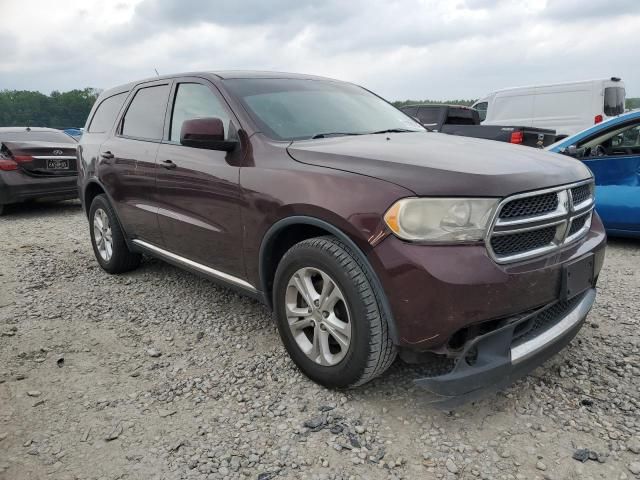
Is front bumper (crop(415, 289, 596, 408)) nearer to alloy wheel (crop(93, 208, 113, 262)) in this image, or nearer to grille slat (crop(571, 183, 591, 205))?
grille slat (crop(571, 183, 591, 205))

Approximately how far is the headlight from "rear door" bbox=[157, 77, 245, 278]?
44.4 inches

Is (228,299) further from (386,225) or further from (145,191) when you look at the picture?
(386,225)

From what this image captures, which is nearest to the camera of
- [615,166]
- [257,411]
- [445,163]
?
[445,163]

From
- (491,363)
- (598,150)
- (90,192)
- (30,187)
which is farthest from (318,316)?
(30,187)

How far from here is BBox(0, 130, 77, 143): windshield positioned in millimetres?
8406

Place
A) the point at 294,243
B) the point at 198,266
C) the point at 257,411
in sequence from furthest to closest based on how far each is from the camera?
the point at 198,266 < the point at 294,243 < the point at 257,411

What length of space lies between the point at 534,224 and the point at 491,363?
64 centimetres

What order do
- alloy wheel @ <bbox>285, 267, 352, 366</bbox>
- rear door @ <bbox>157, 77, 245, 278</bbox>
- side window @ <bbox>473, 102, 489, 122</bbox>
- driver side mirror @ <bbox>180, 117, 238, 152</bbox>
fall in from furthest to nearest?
side window @ <bbox>473, 102, 489, 122</bbox> → rear door @ <bbox>157, 77, 245, 278</bbox> → driver side mirror @ <bbox>180, 117, 238, 152</bbox> → alloy wheel @ <bbox>285, 267, 352, 366</bbox>

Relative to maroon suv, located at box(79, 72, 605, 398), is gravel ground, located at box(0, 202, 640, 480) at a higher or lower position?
lower

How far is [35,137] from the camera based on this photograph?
8.68m

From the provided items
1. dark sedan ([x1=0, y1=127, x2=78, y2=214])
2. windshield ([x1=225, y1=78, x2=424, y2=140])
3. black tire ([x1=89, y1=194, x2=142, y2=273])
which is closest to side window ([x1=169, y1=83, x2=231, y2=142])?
windshield ([x1=225, y1=78, x2=424, y2=140])

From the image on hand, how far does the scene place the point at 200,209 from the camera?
3.20 metres

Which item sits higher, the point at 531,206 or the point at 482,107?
the point at 482,107

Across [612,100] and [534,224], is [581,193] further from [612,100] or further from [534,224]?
[612,100]
